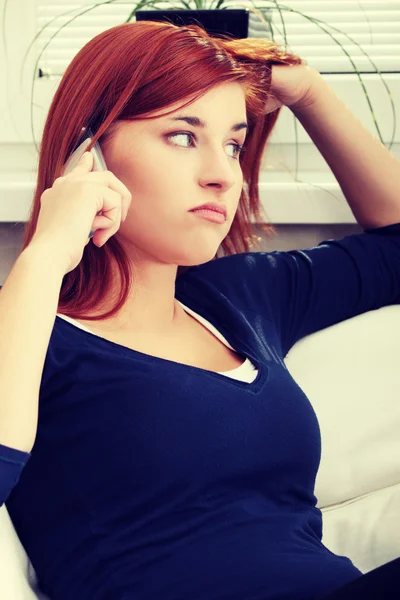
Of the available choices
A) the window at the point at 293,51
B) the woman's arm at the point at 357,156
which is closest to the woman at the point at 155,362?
the woman's arm at the point at 357,156

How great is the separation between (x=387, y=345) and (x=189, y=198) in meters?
0.49

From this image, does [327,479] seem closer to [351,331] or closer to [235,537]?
[351,331]

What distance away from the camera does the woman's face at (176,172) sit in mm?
1099

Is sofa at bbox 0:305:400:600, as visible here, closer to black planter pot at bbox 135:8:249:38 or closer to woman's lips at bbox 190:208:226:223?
woman's lips at bbox 190:208:226:223

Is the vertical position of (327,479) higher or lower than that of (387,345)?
lower

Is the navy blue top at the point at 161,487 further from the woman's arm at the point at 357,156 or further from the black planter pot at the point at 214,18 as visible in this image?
the black planter pot at the point at 214,18

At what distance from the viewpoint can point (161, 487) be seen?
0.98 metres

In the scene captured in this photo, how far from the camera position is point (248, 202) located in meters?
1.48

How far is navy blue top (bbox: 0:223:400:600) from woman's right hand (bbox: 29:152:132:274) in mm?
135

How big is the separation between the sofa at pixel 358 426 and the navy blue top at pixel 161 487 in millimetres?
201

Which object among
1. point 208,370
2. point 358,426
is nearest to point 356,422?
point 358,426

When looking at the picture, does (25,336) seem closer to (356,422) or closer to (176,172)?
(176,172)

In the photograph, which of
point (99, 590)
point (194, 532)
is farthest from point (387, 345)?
point (99, 590)

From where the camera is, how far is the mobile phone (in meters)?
1.08
